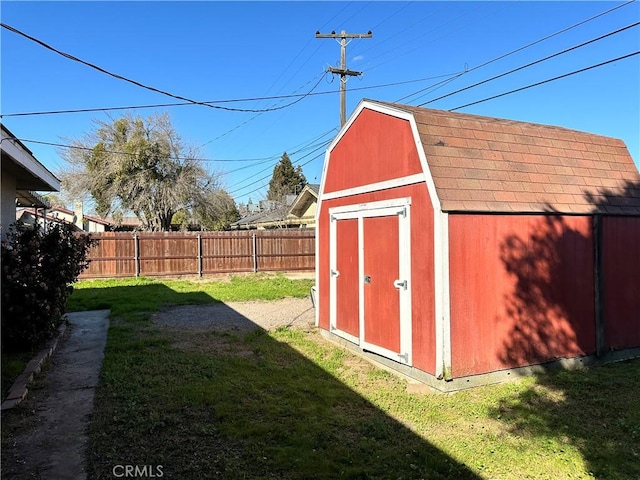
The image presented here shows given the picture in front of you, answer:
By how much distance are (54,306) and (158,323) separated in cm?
233

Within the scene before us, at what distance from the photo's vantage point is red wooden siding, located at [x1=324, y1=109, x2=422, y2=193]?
5.23m

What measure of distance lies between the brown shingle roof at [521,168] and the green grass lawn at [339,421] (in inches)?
81.5

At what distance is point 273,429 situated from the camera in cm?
367

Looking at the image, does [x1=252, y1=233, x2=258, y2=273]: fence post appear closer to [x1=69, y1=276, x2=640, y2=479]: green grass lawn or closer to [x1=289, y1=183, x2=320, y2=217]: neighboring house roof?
[x1=289, y1=183, x2=320, y2=217]: neighboring house roof

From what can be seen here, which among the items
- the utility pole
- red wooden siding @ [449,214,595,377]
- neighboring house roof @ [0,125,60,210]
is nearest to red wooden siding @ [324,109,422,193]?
red wooden siding @ [449,214,595,377]

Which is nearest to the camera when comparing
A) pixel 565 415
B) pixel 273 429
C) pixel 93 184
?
pixel 273 429

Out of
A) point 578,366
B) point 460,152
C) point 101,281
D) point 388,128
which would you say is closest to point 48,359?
point 388,128

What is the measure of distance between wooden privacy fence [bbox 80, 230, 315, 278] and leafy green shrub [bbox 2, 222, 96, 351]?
9411 millimetres

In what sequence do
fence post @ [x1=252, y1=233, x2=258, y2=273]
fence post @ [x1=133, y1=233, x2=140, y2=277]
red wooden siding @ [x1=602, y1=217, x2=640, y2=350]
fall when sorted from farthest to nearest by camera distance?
fence post @ [x1=252, y1=233, x2=258, y2=273], fence post @ [x1=133, y1=233, x2=140, y2=277], red wooden siding @ [x1=602, y1=217, x2=640, y2=350]

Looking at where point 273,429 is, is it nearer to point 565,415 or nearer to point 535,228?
point 565,415

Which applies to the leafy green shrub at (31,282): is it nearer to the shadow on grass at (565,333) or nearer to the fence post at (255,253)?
the shadow on grass at (565,333)

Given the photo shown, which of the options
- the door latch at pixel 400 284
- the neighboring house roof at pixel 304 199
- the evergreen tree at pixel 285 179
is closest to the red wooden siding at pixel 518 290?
the door latch at pixel 400 284

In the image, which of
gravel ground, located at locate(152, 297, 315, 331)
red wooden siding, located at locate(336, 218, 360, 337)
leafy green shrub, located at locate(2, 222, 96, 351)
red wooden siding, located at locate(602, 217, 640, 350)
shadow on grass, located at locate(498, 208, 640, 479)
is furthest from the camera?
gravel ground, located at locate(152, 297, 315, 331)

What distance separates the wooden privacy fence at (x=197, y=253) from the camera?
647 inches
